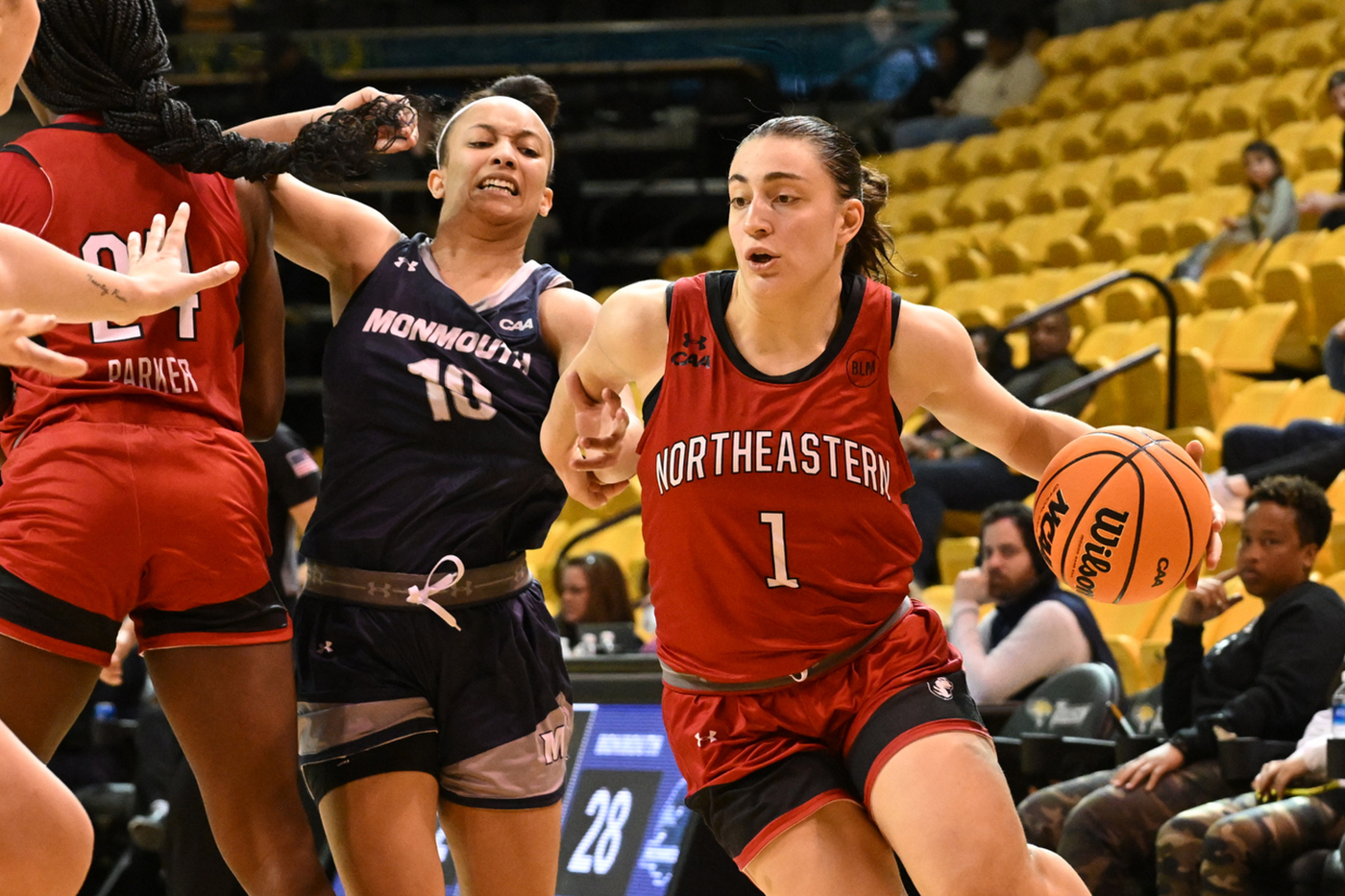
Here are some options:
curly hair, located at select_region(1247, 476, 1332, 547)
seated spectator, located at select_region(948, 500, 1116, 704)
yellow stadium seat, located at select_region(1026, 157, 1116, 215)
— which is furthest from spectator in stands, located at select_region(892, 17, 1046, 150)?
curly hair, located at select_region(1247, 476, 1332, 547)

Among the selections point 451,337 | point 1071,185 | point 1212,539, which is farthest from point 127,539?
point 1071,185

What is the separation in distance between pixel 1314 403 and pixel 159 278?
680 centimetres

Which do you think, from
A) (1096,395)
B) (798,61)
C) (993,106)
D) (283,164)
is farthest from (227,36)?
(283,164)

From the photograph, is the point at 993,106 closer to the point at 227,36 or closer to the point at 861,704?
the point at 227,36

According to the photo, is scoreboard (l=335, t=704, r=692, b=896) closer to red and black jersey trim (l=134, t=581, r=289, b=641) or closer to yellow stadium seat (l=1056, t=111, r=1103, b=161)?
red and black jersey trim (l=134, t=581, r=289, b=641)

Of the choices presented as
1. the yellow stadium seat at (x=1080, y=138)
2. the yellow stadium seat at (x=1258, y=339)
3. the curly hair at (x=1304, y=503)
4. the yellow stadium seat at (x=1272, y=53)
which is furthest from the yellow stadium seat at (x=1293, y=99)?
the curly hair at (x=1304, y=503)

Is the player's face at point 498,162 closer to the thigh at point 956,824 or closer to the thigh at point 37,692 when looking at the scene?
the thigh at point 37,692

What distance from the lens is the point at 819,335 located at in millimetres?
3092

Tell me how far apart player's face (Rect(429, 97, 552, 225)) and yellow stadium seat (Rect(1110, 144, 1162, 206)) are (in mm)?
9152

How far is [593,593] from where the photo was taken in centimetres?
715

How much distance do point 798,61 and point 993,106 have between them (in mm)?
2043

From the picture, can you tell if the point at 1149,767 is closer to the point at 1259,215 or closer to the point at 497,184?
the point at 497,184

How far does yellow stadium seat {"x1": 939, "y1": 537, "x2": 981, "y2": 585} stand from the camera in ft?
26.7

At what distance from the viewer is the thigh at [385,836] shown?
3.23 metres
